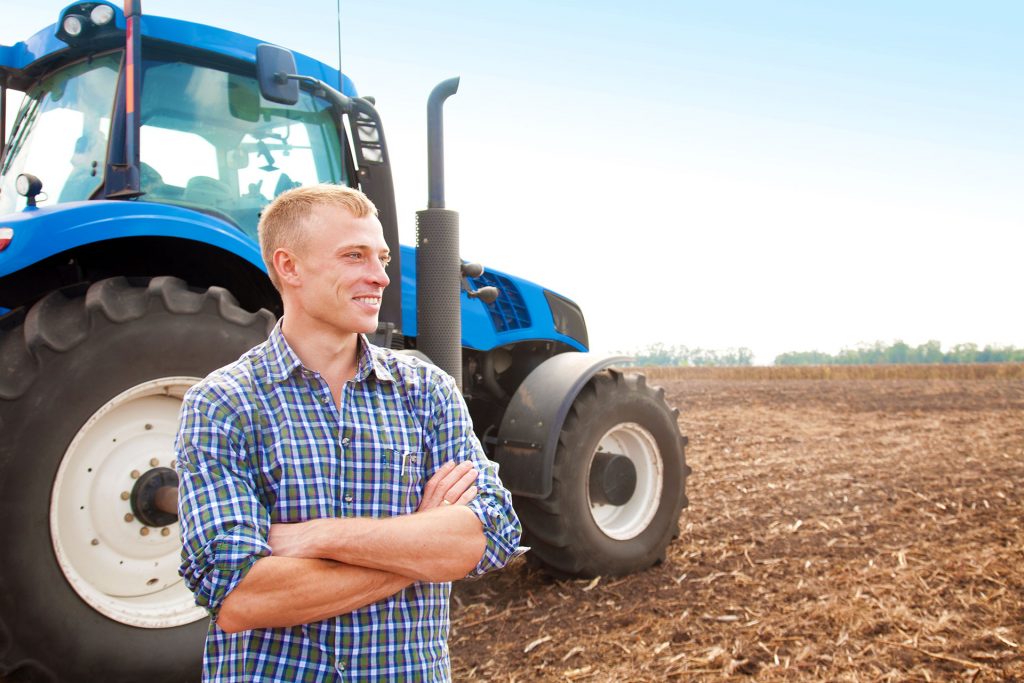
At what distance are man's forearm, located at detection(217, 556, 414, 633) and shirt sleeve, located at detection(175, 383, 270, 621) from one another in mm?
26

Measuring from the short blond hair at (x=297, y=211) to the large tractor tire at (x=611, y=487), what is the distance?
303 cm

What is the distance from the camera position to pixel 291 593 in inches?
61.4

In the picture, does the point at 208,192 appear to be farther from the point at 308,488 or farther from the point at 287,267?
the point at 308,488

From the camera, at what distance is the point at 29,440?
9.24 feet

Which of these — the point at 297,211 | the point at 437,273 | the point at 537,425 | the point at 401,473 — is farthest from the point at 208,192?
the point at 401,473

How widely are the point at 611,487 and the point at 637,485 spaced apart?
14.0 inches

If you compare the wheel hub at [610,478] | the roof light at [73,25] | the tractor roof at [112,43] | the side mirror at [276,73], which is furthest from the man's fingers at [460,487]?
the wheel hub at [610,478]

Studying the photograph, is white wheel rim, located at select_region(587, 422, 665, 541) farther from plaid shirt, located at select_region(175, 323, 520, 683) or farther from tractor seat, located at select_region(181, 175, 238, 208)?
plaid shirt, located at select_region(175, 323, 520, 683)

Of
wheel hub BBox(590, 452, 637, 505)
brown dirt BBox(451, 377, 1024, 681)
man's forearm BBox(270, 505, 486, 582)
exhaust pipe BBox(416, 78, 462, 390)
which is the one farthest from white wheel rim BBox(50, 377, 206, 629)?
wheel hub BBox(590, 452, 637, 505)

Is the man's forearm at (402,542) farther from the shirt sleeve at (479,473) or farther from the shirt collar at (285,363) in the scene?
the shirt collar at (285,363)

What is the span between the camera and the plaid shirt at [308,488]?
1.58 m

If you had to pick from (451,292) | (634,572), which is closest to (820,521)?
(634,572)

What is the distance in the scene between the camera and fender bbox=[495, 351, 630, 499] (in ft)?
14.8

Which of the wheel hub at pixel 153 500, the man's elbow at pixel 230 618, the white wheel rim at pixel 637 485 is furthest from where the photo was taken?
the white wheel rim at pixel 637 485
